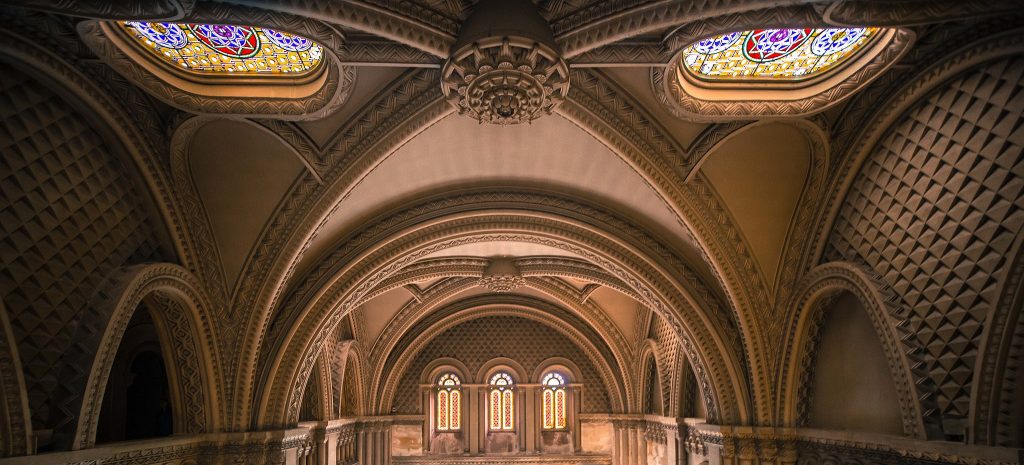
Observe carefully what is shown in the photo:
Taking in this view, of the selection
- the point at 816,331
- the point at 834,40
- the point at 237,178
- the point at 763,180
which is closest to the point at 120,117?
the point at 237,178

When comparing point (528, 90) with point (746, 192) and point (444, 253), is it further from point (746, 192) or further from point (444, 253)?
point (444, 253)

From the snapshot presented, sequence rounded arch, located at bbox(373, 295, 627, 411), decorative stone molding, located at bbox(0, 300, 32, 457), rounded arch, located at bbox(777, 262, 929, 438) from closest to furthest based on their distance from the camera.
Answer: decorative stone molding, located at bbox(0, 300, 32, 457), rounded arch, located at bbox(777, 262, 929, 438), rounded arch, located at bbox(373, 295, 627, 411)

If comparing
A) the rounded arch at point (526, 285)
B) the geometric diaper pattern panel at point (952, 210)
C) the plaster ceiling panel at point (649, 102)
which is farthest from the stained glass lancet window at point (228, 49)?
the rounded arch at point (526, 285)

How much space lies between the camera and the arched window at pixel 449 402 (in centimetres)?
2281

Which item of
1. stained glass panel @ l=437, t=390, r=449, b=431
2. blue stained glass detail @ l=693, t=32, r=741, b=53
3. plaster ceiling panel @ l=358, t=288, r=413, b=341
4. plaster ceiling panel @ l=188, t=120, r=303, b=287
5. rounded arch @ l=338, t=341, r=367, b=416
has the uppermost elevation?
blue stained glass detail @ l=693, t=32, r=741, b=53

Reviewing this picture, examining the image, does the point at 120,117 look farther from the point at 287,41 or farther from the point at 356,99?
the point at 356,99

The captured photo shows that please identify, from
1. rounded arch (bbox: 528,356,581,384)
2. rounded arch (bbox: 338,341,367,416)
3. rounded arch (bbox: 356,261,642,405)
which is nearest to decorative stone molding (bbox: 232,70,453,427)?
rounded arch (bbox: 356,261,642,405)

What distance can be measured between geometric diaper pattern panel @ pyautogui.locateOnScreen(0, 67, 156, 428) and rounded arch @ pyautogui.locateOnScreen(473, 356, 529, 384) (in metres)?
15.2

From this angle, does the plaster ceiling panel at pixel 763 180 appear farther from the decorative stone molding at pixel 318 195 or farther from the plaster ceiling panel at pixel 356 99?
the plaster ceiling panel at pixel 356 99

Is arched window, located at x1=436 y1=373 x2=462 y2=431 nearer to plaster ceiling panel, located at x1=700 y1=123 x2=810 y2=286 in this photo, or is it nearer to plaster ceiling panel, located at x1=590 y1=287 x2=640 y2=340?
plaster ceiling panel, located at x1=590 y1=287 x2=640 y2=340

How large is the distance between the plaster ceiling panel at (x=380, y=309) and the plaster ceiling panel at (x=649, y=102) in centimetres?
1046

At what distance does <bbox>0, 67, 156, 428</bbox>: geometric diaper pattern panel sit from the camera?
7211 millimetres

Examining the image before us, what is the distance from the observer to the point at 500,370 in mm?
23000

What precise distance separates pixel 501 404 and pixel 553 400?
1.60 m
